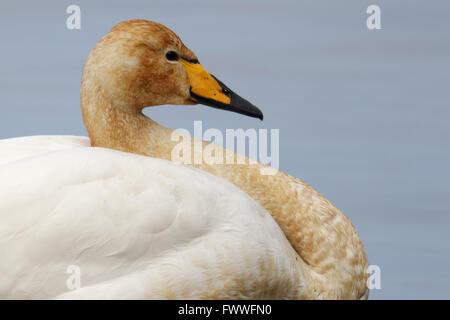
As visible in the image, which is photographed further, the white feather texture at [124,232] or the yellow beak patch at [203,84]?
the yellow beak patch at [203,84]

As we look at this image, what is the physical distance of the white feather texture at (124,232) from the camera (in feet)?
9.94

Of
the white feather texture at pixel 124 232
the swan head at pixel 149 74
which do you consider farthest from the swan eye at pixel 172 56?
the white feather texture at pixel 124 232

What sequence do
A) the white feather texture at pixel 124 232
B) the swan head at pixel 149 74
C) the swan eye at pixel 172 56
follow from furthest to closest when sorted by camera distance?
the swan eye at pixel 172 56 → the swan head at pixel 149 74 → the white feather texture at pixel 124 232

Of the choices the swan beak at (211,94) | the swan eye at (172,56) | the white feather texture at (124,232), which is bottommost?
the white feather texture at (124,232)

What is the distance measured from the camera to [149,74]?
3.71 metres

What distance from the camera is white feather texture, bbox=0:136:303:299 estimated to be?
303 cm

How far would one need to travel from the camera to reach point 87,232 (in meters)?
3.06

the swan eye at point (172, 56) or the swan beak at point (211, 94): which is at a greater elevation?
the swan eye at point (172, 56)

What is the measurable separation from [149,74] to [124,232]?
905 mm

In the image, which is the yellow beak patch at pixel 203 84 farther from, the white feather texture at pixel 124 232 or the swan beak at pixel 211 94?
the white feather texture at pixel 124 232

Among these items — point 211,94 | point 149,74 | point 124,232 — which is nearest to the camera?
point 124,232

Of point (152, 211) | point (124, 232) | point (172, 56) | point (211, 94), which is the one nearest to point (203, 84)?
point (211, 94)

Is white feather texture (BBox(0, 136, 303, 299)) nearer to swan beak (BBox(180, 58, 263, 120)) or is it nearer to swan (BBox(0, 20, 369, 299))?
swan (BBox(0, 20, 369, 299))

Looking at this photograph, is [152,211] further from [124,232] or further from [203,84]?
[203,84]
